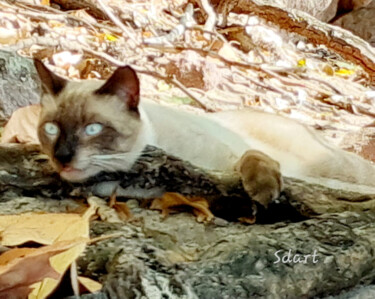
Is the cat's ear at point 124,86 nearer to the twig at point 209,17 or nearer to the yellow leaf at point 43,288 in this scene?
the yellow leaf at point 43,288

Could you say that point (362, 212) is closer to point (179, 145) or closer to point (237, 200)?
point (237, 200)

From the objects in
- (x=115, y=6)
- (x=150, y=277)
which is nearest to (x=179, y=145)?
(x=150, y=277)

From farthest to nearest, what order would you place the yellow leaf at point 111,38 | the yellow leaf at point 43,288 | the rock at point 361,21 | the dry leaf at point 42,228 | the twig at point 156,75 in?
1. the rock at point 361,21
2. the yellow leaf at point 111,38
3. the twig at point 156,75
4. the dry leaf at point 42,228
5. the yellow leaf at point 43,288

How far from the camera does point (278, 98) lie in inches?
88.2

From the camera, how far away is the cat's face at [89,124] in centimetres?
134

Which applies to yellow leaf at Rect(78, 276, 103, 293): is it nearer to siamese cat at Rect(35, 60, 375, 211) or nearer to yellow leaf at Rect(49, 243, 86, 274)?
yellow leaf at Rect(49, 243, 86, 274)

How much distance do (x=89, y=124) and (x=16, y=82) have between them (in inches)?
27.2

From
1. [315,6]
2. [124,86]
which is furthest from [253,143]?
[315,6]

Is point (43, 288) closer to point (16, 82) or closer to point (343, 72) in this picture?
point (16, 82)

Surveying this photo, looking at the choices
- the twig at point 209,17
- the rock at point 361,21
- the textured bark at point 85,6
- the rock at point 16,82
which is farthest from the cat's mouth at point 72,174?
the rock at point 361,21

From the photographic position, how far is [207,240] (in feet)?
3.82

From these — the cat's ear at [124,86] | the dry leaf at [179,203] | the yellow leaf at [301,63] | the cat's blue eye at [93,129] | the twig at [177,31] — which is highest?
the cat's ear at [124,86]

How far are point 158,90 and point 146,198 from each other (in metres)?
0.61

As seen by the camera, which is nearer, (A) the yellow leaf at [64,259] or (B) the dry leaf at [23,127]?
(A) the yellow leaf at [64,259]
